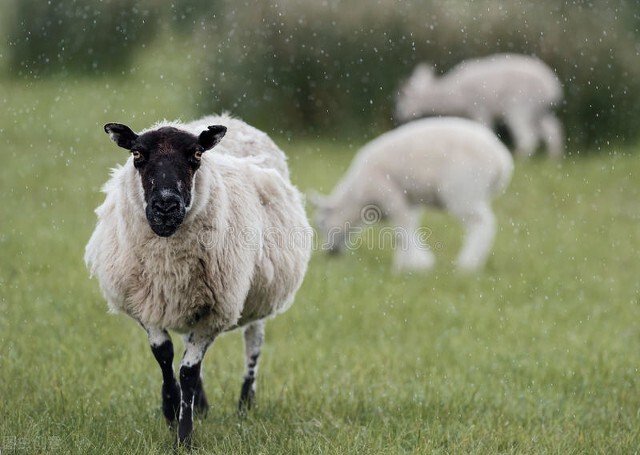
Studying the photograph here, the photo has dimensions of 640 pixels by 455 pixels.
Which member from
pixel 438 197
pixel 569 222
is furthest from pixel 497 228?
pixel 438 197

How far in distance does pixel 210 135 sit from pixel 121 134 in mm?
397

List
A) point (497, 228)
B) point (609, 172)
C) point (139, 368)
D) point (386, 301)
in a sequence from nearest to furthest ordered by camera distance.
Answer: point (139, 368), point (386, 301), point (497, 228), point (609, 172)

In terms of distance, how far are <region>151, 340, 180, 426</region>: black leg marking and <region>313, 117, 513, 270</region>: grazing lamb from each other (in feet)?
18.1

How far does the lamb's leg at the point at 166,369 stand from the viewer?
4.43 metres

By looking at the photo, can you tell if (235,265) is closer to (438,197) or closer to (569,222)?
(438,197)

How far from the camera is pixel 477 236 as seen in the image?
401 inches

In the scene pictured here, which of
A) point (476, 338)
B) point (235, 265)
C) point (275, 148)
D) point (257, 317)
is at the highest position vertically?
point (275, 148)

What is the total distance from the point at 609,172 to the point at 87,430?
12152 mm

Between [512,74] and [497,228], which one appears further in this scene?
[512,74]

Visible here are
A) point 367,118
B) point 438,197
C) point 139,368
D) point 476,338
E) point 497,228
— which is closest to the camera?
point 139,368

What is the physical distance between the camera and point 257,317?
4.89 meters

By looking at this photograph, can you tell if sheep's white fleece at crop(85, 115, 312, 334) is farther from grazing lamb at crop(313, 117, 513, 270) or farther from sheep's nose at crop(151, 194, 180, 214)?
grazing lamb at crop(313, 117, 513, 270)

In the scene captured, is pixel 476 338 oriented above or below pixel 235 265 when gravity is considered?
below

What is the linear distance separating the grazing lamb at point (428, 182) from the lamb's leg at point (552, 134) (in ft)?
18.5
